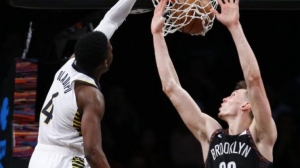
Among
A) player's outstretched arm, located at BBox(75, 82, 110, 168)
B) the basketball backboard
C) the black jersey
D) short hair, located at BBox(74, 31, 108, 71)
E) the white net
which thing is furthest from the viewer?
the basketball backboard

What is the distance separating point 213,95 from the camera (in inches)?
322

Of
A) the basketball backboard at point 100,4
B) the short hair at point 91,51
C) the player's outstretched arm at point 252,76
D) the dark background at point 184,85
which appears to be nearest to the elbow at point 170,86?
the short hair at point 91,51

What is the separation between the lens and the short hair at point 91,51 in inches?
180

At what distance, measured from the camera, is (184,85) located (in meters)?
8.20

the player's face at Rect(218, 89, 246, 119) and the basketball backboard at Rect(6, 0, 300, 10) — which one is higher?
the basketball backboard at Rect(6, 0, 300, 10)

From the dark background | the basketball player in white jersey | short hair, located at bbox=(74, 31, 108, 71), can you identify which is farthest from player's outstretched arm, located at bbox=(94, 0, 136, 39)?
the dark background

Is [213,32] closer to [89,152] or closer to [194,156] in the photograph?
[194,156]

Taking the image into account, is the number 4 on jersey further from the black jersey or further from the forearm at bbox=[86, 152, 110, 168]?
the black jersey

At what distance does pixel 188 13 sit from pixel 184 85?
3.24m

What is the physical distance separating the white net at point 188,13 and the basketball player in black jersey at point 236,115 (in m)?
0.16

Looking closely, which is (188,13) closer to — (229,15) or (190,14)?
(190,14)

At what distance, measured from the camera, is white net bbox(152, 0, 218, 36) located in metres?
4.97

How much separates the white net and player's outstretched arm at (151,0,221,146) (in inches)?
6.4

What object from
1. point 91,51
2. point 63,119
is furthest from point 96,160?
point 91,51
